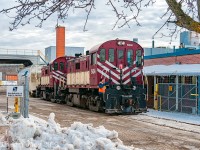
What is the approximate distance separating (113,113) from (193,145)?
34.9 feet

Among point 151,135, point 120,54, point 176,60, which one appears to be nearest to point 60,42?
point 176,60

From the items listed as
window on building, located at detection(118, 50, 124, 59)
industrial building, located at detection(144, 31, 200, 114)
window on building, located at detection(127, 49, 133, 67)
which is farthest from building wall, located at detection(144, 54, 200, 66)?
window on building, located at detection(118, 50, 124, 59)

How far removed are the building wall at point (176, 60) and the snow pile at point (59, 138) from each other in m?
16.1

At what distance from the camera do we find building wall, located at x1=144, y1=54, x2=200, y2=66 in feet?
77.2

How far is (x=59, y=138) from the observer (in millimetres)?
7961

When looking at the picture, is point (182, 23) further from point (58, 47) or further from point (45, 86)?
point (58, 47)

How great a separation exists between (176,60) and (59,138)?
18960 millimetres

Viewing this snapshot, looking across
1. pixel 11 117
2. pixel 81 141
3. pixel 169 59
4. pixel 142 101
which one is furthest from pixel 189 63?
pixel 81 141

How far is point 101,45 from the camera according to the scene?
68.7ft

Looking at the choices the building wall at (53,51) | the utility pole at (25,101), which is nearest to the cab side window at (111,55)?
the utility pole at (25,101)

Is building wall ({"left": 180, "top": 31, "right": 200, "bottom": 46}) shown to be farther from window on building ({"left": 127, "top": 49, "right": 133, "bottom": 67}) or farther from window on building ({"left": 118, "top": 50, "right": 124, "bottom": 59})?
window on building ({"left": 118, "top": 50, "right": 124, "bottom": 59})

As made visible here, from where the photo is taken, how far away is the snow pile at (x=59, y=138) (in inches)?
299

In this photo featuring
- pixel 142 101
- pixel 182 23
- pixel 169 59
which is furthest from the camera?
pixel 169 59

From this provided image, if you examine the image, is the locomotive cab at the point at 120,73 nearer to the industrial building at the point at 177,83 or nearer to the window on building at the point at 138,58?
the window on building at the point at 138,58
